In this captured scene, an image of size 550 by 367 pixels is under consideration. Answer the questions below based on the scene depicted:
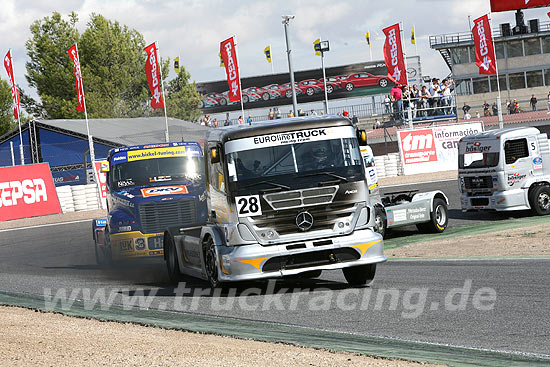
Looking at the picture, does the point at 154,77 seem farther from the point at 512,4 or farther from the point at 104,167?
the point at 104,167

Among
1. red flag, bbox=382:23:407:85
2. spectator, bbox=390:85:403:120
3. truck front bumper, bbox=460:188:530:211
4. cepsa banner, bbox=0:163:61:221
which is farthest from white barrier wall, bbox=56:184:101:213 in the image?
red flag, bbox=382:23:407:85

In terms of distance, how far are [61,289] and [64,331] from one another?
403cm

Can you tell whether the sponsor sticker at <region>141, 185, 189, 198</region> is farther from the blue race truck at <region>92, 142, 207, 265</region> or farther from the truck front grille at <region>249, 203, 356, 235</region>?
the truck front grille at <region>249, 203, 356, 235</region>

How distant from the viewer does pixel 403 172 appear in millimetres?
33344

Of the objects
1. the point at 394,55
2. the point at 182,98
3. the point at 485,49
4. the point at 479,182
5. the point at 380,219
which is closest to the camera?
the point at 380,219

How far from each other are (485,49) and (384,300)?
105ft

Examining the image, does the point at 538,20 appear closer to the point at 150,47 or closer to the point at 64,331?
the point at 150,47

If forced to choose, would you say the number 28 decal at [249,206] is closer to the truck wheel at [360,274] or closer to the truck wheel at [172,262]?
the truck wheel at [360,274]

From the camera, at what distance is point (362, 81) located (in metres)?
68.4

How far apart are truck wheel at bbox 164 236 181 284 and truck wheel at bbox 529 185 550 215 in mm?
10036

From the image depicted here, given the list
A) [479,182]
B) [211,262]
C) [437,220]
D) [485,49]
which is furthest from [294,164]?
[485,49]

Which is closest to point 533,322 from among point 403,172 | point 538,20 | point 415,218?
Result: point 415,218

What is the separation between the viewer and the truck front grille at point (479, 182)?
19125 millimetres

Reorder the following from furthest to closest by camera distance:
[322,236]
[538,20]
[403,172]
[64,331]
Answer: [538,20] < [403,172] < [322,236] < [64,331]
